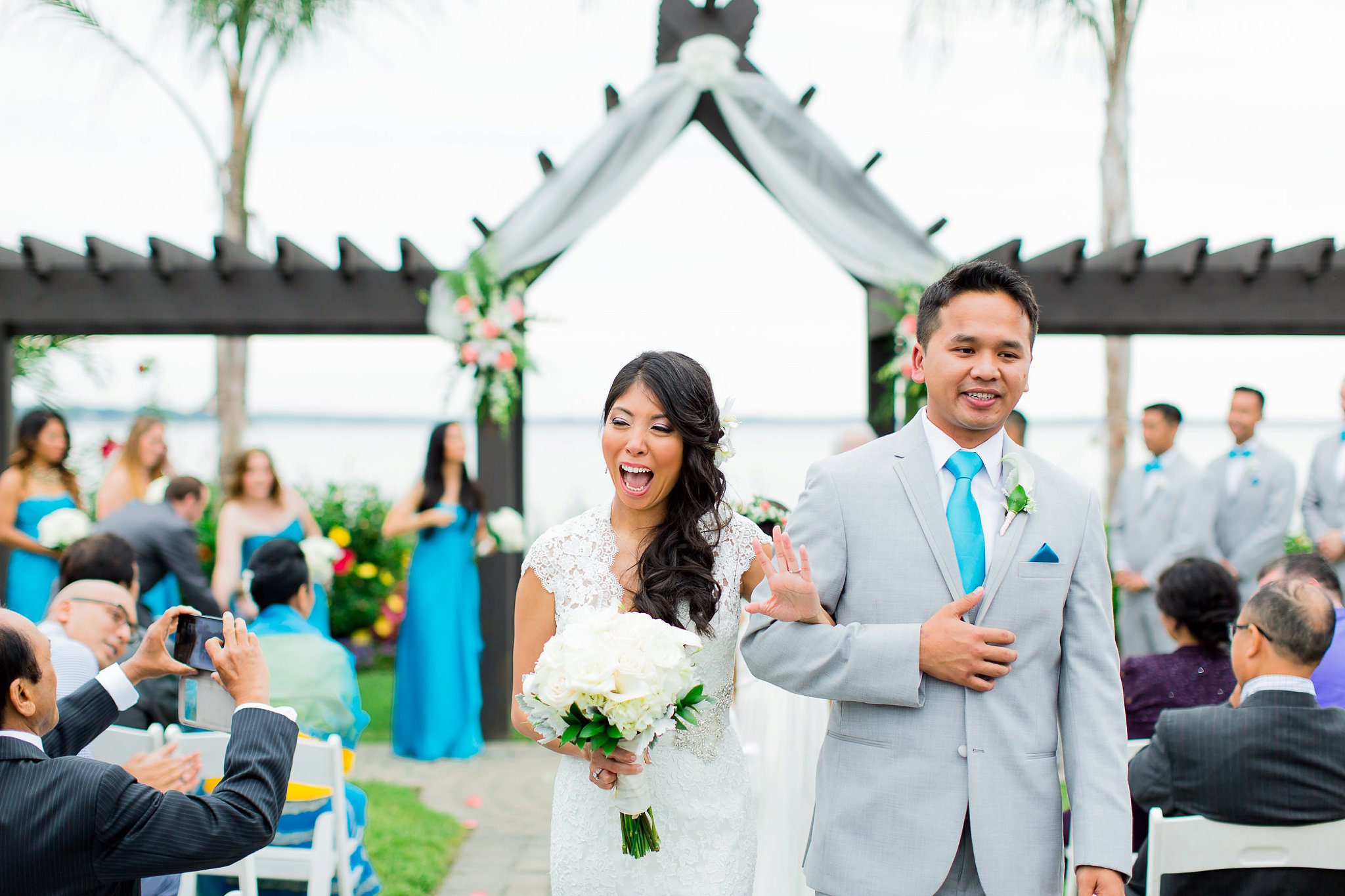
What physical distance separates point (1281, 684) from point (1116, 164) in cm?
1002

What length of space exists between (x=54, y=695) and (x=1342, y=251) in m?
7.74

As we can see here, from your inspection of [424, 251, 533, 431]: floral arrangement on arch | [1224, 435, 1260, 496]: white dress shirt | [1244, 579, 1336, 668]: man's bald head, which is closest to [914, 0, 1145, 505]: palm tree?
[1224, 435, 1260, 496]: white dress shirt

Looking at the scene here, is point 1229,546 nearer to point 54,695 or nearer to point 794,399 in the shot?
point 54,695

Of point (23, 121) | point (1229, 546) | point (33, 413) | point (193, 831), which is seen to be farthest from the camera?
point (23, 121)

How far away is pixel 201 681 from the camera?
7.19 ft

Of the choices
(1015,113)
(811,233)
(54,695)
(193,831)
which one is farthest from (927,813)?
Answer: (1015,113)

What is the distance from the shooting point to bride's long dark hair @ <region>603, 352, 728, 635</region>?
95.8 inches

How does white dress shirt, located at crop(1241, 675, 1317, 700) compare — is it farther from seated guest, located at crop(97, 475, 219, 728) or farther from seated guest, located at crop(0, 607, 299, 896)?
seated guest, located at crop(97, 475, 219, 728)

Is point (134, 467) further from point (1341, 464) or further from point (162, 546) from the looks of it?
point (1341, 464)

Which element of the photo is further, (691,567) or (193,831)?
(691,567)

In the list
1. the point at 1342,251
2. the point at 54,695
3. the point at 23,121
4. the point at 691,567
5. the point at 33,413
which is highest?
the point at 23,121

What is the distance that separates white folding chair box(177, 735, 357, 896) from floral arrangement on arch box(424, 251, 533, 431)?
12.3ft

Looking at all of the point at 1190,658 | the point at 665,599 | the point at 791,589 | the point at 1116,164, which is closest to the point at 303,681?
the point at 665,599

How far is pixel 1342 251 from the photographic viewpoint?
6.97 metres
